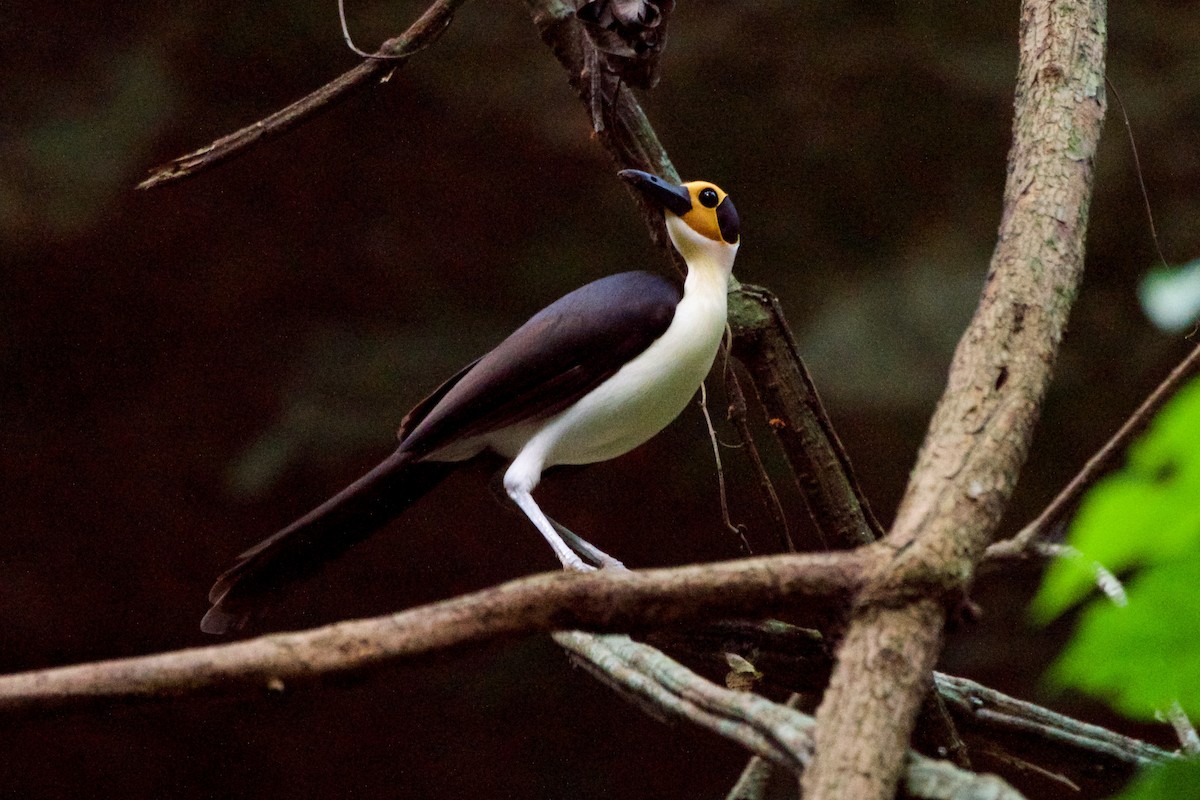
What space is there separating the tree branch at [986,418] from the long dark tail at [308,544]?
649 millimetres

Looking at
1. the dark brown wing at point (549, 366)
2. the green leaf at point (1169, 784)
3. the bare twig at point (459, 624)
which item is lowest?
the dark brown wing at point (549, 366)

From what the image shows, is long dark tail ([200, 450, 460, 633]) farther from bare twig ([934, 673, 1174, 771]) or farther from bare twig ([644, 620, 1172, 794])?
bare twig ([934, 673, 1174, 771])

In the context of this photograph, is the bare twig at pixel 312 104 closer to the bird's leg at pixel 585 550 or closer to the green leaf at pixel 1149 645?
the bird's leg at pixel 585 550

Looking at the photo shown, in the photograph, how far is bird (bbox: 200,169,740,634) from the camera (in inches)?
50.7

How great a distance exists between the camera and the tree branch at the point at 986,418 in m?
0.59

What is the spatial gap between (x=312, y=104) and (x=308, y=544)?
47 centimetres

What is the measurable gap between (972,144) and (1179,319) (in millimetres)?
2428

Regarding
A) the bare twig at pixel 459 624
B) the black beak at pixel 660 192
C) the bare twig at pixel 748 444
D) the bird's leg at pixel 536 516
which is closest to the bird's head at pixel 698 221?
the black beak at pixel 660 192

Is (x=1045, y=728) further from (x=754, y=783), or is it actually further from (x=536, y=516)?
(x=536, y=516)

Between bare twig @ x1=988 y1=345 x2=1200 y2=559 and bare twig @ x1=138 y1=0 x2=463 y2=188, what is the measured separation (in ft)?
2.73

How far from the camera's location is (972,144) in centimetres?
280

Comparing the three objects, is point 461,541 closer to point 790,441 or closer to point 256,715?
point 256,715

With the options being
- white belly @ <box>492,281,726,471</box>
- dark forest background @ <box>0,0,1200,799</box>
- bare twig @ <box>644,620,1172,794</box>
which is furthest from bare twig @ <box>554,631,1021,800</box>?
dark forest background @ <box>0,0,1200,799</box>

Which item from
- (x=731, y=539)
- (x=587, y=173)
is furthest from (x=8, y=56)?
(x=731, y=539)
